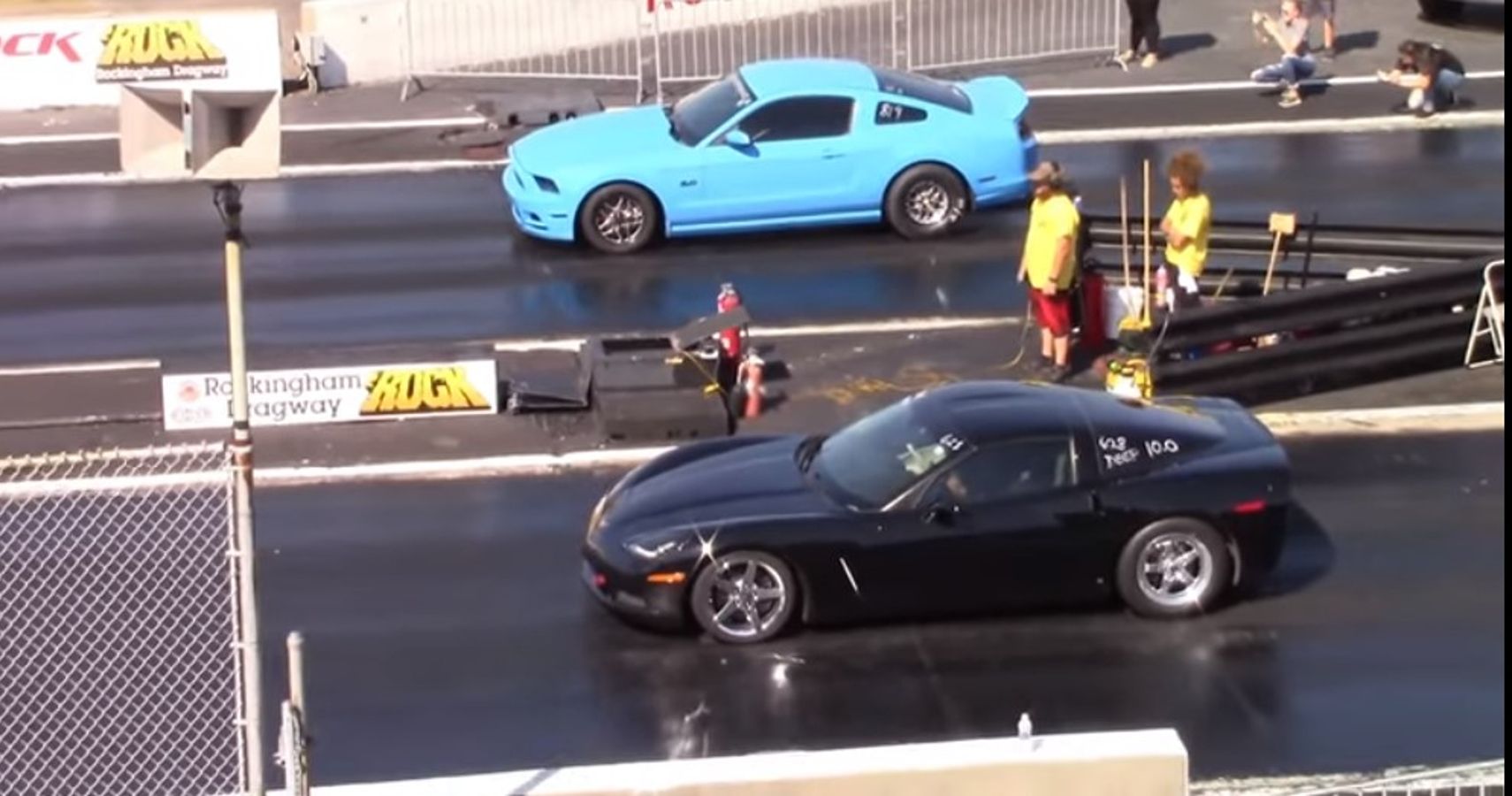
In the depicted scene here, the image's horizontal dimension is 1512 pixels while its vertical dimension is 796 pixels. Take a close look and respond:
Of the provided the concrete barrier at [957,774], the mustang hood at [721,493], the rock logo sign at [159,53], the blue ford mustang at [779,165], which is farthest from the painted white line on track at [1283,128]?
the concrete barrier at [957,774]

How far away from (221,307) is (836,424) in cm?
602

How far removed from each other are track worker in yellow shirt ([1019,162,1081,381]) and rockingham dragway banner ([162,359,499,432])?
151 inches

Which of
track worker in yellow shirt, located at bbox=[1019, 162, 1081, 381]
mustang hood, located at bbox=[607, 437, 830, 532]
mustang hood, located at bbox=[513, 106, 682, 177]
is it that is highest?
mustang hood, located at bbox=[513, 106, 682, 177]

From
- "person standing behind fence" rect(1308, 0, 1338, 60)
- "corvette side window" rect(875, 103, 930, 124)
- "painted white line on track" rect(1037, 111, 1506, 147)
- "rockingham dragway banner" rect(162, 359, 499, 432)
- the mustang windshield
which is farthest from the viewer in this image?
"person standing behind fence" rect(1308, 0, 1338, 60)

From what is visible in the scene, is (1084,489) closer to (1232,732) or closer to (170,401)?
(1232,732)

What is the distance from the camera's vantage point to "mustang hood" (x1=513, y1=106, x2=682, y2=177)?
21.8 m

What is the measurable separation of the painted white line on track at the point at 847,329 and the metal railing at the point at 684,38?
32.6ft

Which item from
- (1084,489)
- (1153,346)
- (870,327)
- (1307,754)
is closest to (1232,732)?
(1307,754)

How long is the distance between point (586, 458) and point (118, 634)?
4176 mm

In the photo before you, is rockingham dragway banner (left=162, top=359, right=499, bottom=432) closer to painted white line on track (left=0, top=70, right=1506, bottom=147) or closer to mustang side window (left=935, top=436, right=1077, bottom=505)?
mustang side window (left=935, top=436, right=1077, bottom=505)

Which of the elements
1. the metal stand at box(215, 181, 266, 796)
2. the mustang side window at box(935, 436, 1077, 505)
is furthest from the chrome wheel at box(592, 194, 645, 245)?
the metal stand at box(215, 181, 266, 796)

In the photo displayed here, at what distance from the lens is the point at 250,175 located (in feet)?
27.7

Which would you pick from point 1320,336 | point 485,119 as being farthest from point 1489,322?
point 485,119

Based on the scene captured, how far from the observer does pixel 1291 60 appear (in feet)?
90.7
